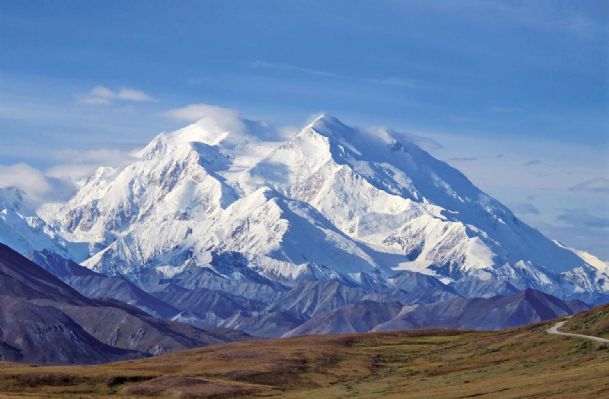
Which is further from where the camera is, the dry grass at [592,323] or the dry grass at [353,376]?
the dry grass at [592,323]

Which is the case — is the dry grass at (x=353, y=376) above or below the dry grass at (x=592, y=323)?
below

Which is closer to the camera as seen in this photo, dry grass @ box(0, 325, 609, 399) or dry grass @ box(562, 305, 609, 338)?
dry grass @ box(0, 325, 609, 399)

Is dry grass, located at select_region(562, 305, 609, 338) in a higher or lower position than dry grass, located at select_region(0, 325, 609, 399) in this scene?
higher

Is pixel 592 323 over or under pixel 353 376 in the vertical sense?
over

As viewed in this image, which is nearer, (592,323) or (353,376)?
(592,323)

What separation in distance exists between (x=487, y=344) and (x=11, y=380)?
7132 cm

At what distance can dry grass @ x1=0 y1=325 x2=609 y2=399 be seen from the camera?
133625 mm

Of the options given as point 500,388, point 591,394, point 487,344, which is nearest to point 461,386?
point 500,388

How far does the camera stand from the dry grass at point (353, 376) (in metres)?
134

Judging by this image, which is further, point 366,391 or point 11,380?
point 11,380

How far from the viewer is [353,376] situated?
182 meters

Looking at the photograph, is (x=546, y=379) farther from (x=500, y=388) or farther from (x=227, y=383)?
(x=227, y=383)

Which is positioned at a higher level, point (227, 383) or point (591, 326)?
point (591, 326)

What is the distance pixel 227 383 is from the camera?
16712 centimetres
